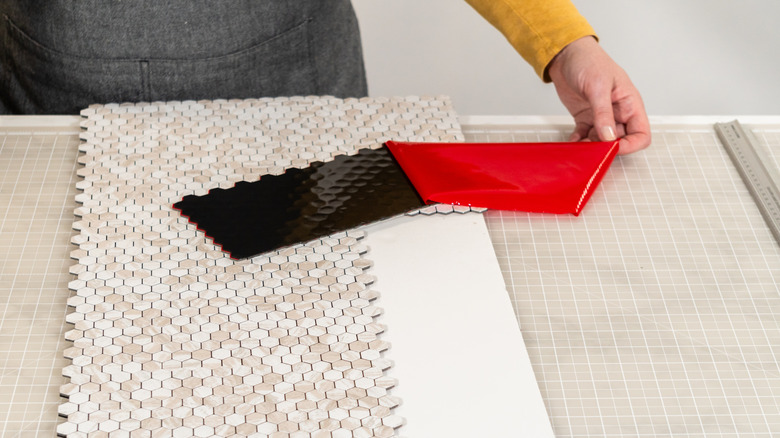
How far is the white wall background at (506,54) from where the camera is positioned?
1953mm

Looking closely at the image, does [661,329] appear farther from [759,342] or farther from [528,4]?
[528,4]

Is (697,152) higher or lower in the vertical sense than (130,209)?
higher

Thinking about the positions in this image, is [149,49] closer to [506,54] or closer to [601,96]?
[601,96]

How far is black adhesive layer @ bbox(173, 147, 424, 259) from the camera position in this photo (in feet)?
2.27

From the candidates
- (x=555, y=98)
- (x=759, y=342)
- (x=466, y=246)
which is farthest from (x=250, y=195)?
(x=555, y=98)

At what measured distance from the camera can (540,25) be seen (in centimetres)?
88

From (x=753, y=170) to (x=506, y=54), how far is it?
1284 millimetres

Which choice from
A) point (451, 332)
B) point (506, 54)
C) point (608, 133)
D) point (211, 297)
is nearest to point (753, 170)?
point (608, 133)

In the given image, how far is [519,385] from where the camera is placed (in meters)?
0.59

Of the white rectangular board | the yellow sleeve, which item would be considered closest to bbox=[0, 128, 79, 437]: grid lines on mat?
the white rectangular board

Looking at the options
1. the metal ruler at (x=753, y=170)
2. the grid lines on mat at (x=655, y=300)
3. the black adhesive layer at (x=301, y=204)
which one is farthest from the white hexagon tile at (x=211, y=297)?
the metal ruler at (x=753, y=170)

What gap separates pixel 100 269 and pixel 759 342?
60 centimetres

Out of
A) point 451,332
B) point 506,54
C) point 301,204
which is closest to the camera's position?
point 451,332

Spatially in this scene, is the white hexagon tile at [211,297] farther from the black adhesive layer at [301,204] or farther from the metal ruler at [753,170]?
the metal ruler at [753,170]
